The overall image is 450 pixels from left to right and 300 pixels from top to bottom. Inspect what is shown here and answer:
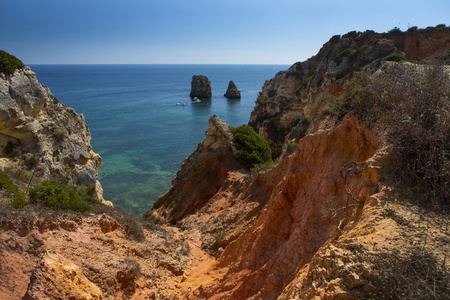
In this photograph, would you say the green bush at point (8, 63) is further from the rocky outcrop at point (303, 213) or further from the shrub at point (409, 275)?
the shrub at point (409, 275)

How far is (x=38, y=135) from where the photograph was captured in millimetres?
17219

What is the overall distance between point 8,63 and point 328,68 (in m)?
31.2

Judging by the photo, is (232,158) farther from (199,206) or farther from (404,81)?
(404,81)

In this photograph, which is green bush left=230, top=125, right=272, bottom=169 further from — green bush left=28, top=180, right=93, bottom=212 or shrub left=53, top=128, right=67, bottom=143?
green bush left=28, top=180, right=93, bottom=212

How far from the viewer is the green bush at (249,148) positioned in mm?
21219

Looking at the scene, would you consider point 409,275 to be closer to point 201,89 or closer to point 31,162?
point 31,162

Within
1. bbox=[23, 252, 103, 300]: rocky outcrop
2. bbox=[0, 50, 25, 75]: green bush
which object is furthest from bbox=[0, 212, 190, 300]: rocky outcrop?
bbox=[0, 50, 25, 75]: green bush

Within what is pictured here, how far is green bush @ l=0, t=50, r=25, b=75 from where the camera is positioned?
16.2 m

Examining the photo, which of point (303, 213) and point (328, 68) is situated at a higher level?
point (328, 68)

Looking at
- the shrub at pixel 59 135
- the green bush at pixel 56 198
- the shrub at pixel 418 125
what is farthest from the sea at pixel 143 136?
the shrub at pixel 418 125

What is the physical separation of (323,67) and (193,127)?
3350 cm

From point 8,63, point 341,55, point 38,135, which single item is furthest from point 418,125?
point 341,55

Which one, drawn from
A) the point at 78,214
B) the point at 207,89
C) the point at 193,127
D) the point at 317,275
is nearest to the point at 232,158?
the point at 78,214

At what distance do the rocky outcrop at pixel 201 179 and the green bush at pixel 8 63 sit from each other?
12.8 m
